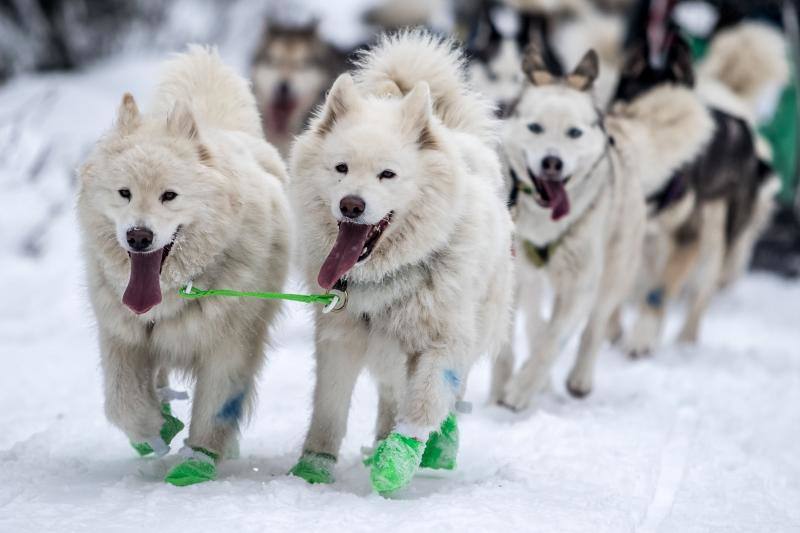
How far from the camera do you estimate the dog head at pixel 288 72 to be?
9.42m

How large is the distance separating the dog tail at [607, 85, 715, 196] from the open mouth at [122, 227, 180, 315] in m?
3.77

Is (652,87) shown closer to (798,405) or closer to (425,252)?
(798,405)

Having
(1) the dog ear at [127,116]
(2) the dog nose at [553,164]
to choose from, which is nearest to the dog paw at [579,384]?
(2) the dog nose at [553,164]

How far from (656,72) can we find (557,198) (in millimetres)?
2173

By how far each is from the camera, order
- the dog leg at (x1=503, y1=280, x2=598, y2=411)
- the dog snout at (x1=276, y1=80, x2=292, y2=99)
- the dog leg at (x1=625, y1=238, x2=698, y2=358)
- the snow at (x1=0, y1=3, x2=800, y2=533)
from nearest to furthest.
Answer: the snow at (x1=0, y1=3, x2=800, y2=533), the dog leg at (x1=503, y1=280, x2=598, y2=411), the dog leg at (x1=625, y1=238, x2=698, y2=358), the dog snout at (x1=276, y1=80, x2=292, y2=99)

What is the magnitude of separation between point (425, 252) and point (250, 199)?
2.30 feet

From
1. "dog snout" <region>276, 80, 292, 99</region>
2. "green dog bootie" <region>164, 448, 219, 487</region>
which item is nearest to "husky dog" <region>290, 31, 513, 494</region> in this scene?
"green dog bootie" <region>164, 448, 219, 487</region>

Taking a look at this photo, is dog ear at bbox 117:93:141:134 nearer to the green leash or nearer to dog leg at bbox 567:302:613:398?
the green leash

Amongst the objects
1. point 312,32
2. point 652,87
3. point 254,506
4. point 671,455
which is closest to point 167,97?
point 254,506

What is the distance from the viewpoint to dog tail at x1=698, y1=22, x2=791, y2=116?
28.1 feet

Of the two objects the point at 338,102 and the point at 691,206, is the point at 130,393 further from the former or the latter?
the point at 691,206

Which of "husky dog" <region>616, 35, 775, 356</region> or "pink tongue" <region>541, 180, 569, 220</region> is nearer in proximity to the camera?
"pink tongue" <region>541, 180, 569, 220</region>

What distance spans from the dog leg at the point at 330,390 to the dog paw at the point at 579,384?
2.37 metres

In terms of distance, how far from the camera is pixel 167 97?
4137mm
